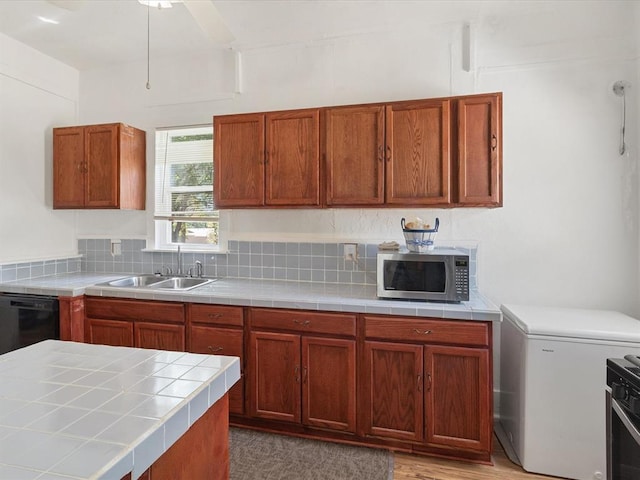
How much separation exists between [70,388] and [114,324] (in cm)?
189

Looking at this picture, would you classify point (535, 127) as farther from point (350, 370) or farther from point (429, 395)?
point (350, 370)

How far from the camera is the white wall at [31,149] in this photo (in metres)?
2.93

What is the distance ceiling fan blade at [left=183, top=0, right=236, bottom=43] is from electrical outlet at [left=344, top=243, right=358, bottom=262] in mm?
1625

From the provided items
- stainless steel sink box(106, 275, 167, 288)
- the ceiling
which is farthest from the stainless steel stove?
stainless steel sink box(106, 275, 167, 288)

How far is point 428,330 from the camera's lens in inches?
83.2

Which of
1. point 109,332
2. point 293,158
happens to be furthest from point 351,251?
point 109,332

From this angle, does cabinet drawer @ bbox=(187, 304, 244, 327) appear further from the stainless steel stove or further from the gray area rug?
the stainless steel stove

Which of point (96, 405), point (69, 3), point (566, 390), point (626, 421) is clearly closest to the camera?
point (96, 405)

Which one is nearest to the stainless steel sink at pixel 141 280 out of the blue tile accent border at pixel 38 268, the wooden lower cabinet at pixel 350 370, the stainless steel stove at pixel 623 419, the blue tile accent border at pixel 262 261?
the blue tile accent border at pixel 262 261

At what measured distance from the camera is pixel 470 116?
233 cm

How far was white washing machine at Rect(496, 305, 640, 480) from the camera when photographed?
1938 mm

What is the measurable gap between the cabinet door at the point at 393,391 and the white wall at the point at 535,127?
941 millimetres

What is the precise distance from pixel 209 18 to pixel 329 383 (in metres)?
2.09

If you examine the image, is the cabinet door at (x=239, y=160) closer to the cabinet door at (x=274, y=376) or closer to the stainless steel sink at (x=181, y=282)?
the stainless steel sink at (x=181, y=282)
